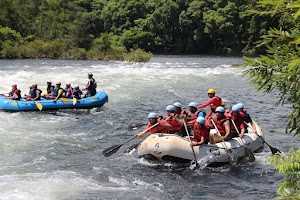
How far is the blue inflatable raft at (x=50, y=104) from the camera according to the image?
13648mm

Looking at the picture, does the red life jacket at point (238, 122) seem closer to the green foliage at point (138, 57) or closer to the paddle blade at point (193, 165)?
the paddle blade at point (193, 165)

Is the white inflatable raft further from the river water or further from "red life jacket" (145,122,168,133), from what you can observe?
"red life jacket" (145,122,168,133)

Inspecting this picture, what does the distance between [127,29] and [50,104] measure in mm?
47112

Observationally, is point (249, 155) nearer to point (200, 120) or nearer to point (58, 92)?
point (200, 120)

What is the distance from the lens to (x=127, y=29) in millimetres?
59781

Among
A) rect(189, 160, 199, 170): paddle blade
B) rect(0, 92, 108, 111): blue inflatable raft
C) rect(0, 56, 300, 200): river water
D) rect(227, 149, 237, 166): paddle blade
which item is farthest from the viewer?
rect(0, 92, 108, 111): blue inflatable raft

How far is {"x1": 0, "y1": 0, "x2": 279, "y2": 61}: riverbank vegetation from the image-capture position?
38688 millimetres

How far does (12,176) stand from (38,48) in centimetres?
3253

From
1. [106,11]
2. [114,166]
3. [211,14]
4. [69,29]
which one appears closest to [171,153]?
[114,166]

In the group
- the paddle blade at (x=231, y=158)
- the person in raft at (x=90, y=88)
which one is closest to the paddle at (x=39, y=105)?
the person in raft at (x=90, y=88)

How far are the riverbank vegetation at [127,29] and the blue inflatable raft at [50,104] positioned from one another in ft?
69.8

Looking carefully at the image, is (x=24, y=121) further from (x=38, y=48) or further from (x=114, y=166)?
(x=38, y=48)

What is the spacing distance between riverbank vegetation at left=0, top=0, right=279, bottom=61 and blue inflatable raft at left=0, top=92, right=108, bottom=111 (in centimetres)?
Result: 2126

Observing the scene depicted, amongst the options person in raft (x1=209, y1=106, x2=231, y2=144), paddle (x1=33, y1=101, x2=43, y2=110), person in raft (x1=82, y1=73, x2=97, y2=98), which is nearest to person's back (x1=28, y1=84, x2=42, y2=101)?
paddle (x1=33, y1=101, x2=43, y2=110)
